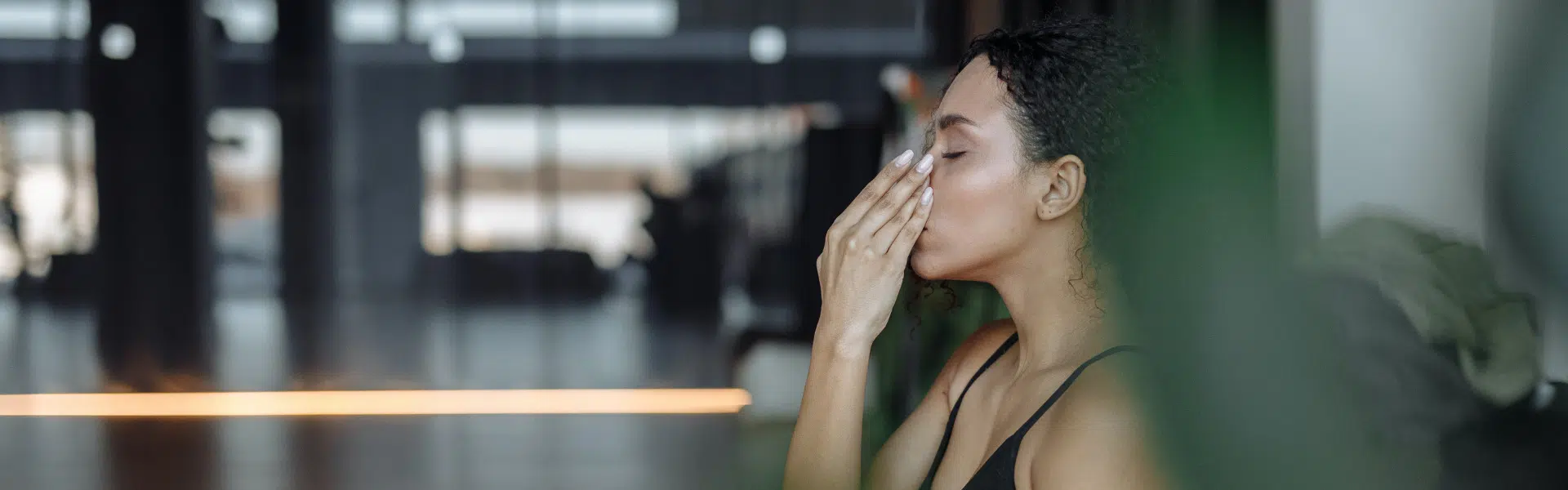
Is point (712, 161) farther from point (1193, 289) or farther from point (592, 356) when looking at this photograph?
point (1193, 289)

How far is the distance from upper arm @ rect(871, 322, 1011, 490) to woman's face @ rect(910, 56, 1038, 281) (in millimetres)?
182

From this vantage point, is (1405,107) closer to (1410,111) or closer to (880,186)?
(1410,111)

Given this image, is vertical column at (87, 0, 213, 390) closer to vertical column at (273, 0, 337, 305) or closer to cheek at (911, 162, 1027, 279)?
vertical column at (273, 0, 337, 305)

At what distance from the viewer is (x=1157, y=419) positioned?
88 cm

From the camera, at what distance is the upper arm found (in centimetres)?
127

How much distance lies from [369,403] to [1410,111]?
19.4 feet

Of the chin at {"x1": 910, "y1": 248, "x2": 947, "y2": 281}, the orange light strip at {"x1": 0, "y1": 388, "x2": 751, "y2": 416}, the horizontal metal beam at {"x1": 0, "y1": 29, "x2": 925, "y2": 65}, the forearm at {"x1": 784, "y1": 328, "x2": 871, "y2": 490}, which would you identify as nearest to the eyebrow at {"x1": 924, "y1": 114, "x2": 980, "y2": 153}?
the chin at {"x1": 910, "y1": 248, "x2": 947, "y2": 281}

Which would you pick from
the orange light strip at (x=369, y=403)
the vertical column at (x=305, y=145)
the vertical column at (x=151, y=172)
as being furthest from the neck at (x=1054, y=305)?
the vertical column at (x=305, y=145)

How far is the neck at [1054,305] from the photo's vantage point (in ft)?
3.57

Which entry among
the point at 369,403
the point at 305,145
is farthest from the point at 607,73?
the point at 369,403

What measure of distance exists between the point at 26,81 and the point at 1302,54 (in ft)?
30.4

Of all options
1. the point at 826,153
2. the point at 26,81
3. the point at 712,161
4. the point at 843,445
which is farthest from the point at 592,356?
the point at 843,445

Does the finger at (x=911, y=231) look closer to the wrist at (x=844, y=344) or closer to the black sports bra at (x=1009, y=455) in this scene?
the wrist at (x=844, y=344)

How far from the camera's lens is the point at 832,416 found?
3.75ft
